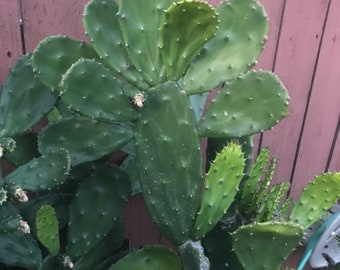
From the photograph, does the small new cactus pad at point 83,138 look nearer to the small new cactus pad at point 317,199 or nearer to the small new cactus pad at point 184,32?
the small new cactus pad at point 184,32

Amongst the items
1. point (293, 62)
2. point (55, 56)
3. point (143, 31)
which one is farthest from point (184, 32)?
point (293, 62)

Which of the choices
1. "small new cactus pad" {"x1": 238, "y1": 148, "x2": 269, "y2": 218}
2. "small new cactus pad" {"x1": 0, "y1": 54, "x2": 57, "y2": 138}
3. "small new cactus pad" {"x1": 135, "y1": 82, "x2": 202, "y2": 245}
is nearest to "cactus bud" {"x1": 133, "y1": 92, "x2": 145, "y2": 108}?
"small new cactus pad" {"x1": 135, "y1": 82, "x2": 202, "y2": 245}

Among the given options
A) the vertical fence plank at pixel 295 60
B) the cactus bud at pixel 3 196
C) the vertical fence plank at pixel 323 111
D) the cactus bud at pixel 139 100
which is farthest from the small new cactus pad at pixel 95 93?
the vertical fence plank at pixel 323 111

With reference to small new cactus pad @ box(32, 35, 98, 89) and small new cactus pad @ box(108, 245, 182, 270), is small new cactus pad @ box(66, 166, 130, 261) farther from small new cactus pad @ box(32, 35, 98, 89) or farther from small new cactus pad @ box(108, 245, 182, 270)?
small new cactus pad @ box(32, 35, 98, 89)

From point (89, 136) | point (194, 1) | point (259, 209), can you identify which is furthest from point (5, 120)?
point (259, 209)

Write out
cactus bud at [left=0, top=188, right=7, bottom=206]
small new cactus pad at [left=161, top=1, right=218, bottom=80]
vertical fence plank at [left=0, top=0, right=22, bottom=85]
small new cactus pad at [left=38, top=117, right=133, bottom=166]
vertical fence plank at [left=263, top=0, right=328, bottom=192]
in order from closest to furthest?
small new cactus pad at [left=161, top=1, right=218, bottom=80]
cactus bud at [left=0, top=188, right=7, bottom=206]
small new cactus pad at [left=38, top=117, right=133, bottom=166]
vertical fence plank at [left=0, top=0, right=22, bottom=85]
vertical fence plank at [left=263, top=0, right=328, bottom=192]

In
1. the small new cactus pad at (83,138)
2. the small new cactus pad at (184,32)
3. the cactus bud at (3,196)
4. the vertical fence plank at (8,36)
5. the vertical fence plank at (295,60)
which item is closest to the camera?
the small new cactus pad at (184,32)
